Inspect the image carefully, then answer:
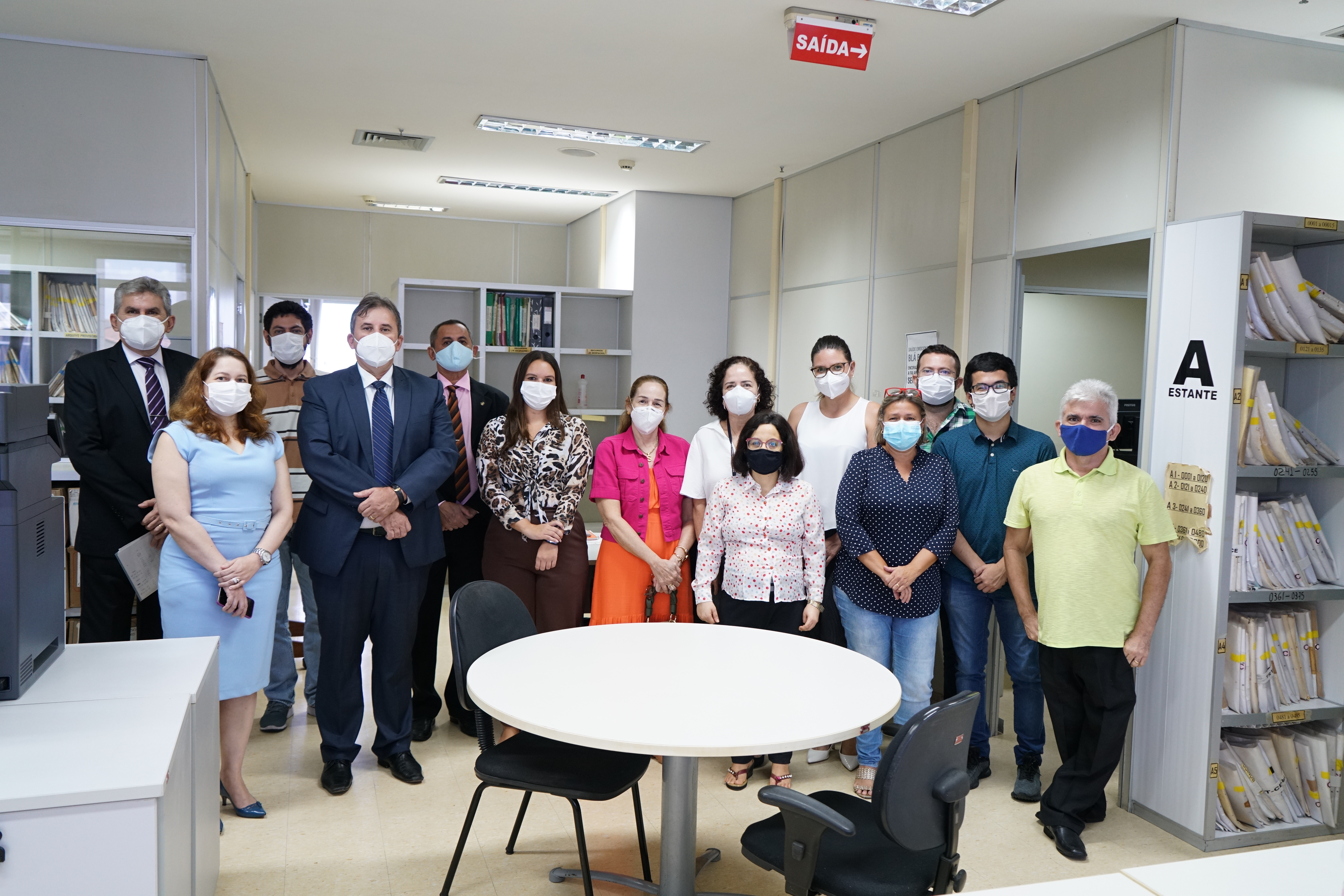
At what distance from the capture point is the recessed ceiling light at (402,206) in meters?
8.41

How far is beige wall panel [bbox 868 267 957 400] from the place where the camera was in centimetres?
511

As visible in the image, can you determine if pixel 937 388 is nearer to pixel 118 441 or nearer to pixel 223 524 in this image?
pixel 223 524

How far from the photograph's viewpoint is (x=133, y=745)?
1.87m

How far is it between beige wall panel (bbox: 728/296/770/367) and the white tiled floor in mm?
3848

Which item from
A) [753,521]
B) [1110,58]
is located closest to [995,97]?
[1110,58]

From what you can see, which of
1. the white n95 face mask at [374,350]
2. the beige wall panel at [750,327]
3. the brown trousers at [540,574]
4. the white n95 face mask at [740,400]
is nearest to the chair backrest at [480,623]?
the brown trousers at [540,574]

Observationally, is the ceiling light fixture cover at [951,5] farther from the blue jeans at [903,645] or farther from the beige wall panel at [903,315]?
the blue jeans at [903,645]

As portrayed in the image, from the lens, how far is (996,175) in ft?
15.5

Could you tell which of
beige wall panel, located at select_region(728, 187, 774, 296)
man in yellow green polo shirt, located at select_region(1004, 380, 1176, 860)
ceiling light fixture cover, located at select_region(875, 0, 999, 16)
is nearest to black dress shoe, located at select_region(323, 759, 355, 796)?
man in yellow green polo shirt, located at select_region(1004, 380, 1176, 860)

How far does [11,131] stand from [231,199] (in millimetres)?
1531

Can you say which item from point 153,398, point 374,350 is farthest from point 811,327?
point 153,398

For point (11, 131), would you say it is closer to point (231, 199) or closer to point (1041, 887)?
point (231, 199)

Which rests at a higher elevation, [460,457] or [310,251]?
[310,251]

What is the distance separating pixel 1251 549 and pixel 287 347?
3969mm
